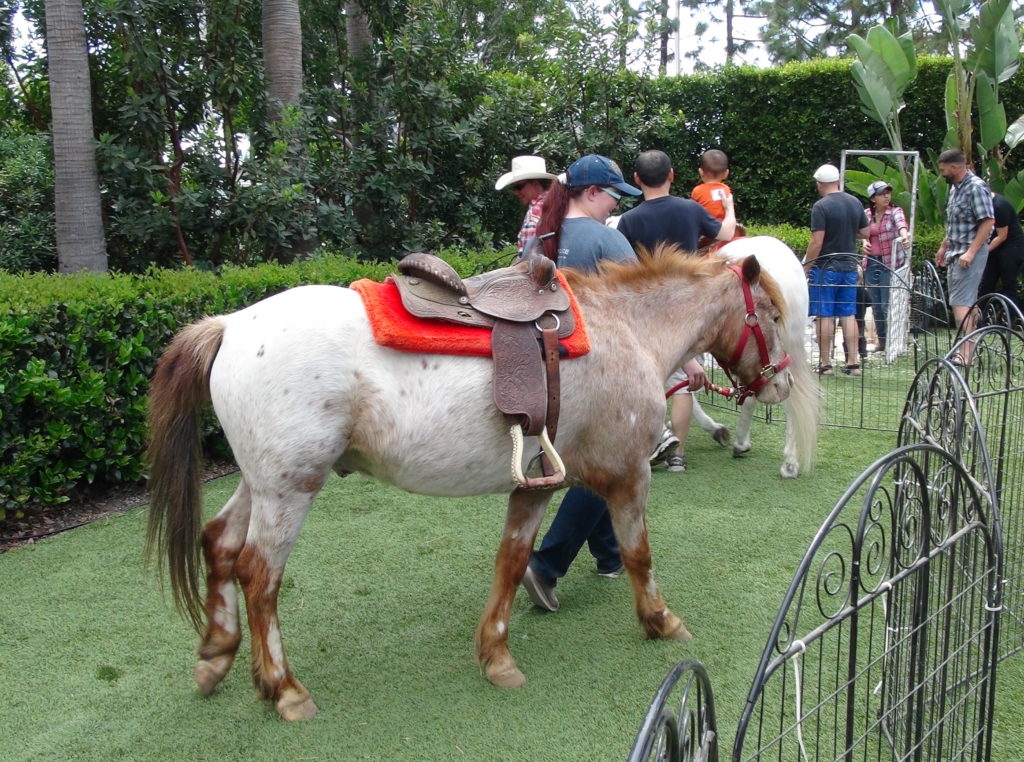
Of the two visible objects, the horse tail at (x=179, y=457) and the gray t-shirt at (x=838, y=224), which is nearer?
→ the horse tail at (x=179, y=457)

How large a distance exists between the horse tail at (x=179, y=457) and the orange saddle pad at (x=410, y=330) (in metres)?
0.53

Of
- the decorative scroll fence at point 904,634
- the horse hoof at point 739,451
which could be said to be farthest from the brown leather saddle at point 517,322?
the horse hoof at point 739,451

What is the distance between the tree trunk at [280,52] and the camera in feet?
23.1

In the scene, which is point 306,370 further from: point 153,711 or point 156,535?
point 153,711

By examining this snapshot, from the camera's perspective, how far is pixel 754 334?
336 cm

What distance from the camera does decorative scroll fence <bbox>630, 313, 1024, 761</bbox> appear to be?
1483 millimetres

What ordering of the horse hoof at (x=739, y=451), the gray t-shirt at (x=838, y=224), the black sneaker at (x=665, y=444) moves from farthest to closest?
the gray t-shirt at (x=838, y=224)
the horse hoof at (x=739, y=451)
the black sneaker at (x=665, y=444)

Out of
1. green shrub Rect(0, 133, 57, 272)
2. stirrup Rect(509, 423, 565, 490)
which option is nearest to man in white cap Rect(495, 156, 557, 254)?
stirrup Rect(509, 423, 565, 490)

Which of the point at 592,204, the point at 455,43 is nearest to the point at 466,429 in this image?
the point at 592,204

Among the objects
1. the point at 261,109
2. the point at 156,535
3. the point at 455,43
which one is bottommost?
the point at 156,535

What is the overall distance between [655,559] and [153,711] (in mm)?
2241

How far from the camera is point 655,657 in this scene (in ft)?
10.3

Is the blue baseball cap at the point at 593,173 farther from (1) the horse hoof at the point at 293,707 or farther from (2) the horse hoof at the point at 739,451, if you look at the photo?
(2) the horse hoof at the point at 739,451

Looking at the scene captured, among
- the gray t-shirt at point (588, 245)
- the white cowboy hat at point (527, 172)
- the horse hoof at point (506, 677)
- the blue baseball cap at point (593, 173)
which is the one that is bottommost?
the horse hoof at point (506, 677)
